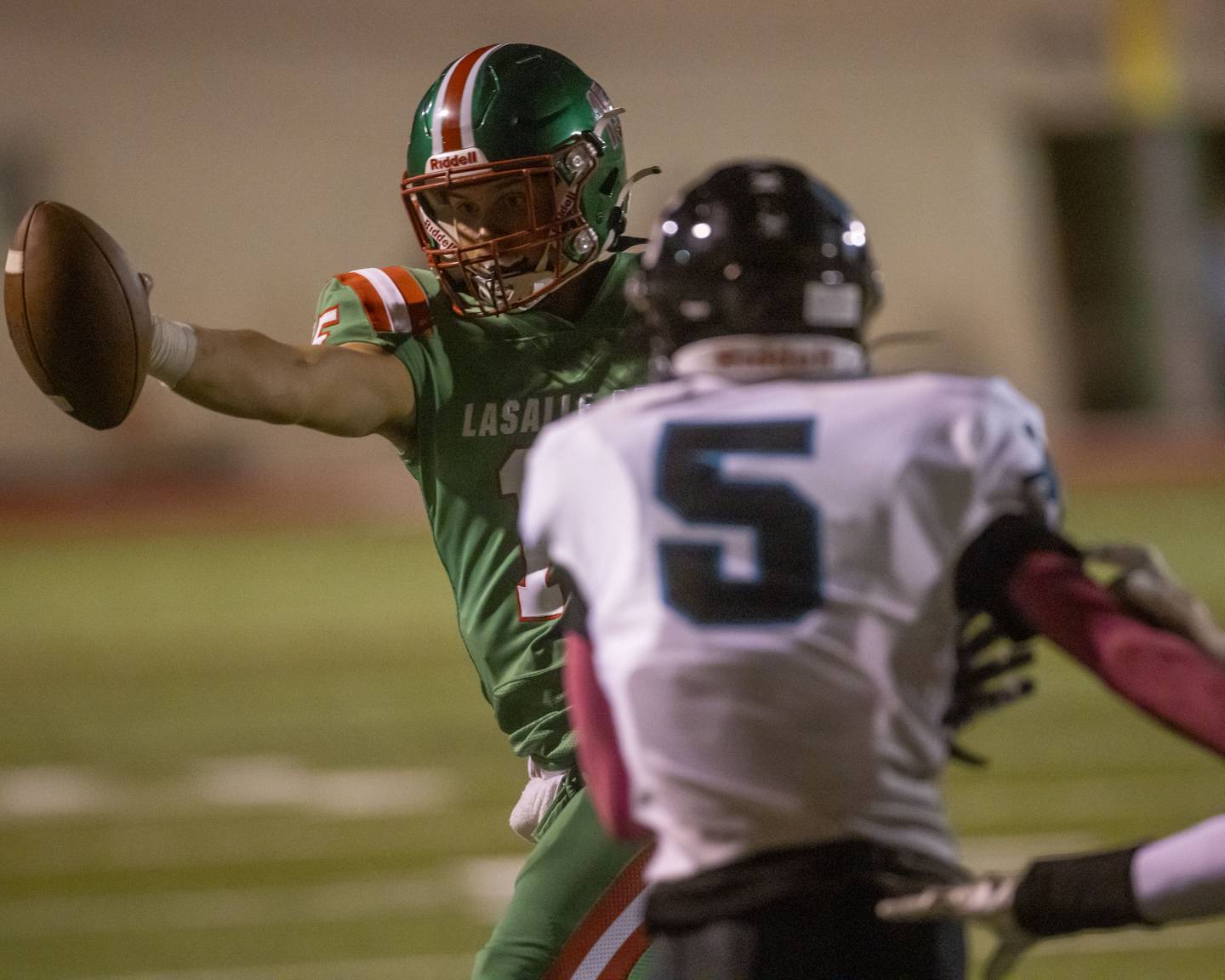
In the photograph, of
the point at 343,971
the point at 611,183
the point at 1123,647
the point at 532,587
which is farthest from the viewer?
the point at 343,971

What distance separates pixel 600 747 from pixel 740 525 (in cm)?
31

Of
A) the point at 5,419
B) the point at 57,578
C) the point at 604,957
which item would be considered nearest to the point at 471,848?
the point at 604,957

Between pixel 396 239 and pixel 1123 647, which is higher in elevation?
pixel 396 239

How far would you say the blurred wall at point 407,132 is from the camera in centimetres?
1833

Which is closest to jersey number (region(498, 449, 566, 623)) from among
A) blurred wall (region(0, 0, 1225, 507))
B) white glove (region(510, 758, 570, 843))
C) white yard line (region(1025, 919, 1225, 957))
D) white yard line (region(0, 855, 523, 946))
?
white glove (region(510, 758, 570, 843))

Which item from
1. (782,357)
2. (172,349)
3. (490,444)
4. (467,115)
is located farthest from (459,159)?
(782,357)

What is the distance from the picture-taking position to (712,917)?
73.2 inches

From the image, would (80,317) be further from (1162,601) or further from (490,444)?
(1162,601)

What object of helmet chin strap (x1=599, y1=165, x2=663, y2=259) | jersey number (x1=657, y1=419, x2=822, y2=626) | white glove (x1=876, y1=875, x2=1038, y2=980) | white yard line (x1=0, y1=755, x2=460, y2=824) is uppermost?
helmet chin strap (x1=599, y1=165, x2=663, y2=259)

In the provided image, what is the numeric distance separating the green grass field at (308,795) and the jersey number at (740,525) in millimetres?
2818

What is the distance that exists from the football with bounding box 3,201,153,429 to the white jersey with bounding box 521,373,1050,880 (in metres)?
0.98

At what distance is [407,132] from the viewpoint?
18891 mm

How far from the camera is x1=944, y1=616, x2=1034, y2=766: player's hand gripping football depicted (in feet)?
6.18

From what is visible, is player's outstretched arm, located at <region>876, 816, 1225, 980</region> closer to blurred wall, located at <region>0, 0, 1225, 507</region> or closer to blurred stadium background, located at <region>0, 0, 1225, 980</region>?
blurred stadium background, located at <region>0, 0, 1225, 980</region>
